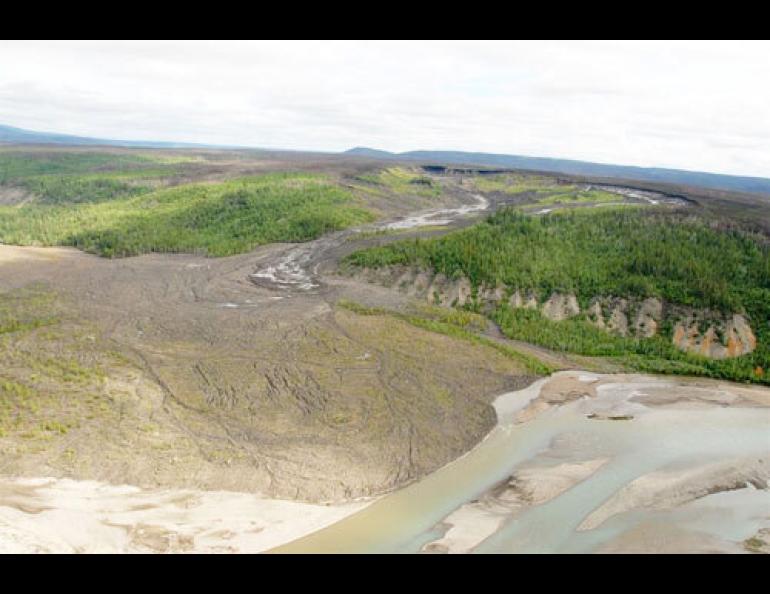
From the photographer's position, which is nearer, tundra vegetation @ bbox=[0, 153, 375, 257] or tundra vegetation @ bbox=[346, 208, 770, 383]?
tundra vegetation @ bbox=[346, 208, 770, 383]

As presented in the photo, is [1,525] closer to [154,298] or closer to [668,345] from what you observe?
[154,298]

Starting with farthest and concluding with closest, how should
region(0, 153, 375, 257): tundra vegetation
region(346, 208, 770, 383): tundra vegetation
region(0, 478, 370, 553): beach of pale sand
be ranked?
region(0, 153, 375, 257): tundra vegetation → region(346, 208, 770, 383): tundra vegetation → region(0, 478, 370, 553): beach of pale sand

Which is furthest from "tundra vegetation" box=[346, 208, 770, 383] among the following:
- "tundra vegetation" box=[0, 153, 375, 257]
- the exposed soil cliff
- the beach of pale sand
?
the beach of pale sand

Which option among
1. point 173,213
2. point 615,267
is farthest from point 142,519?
point 173,213

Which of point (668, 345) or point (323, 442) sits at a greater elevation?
point (668, 345)

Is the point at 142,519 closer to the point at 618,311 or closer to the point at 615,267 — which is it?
the point at 618,311

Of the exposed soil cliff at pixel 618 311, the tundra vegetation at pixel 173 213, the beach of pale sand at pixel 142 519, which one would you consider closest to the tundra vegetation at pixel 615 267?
the exposed soil cliff at pixel 618 311

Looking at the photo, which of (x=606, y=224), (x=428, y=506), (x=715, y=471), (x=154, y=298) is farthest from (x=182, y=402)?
(x=606, y=224)

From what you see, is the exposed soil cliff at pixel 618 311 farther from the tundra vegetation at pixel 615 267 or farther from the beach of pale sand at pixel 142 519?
the beach of pale sand at pixel 142 519

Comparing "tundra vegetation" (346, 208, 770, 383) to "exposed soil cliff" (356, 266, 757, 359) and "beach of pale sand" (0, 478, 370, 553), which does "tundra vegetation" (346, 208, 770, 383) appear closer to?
"exposed soil cliff" (356, 266, 757, 359)
